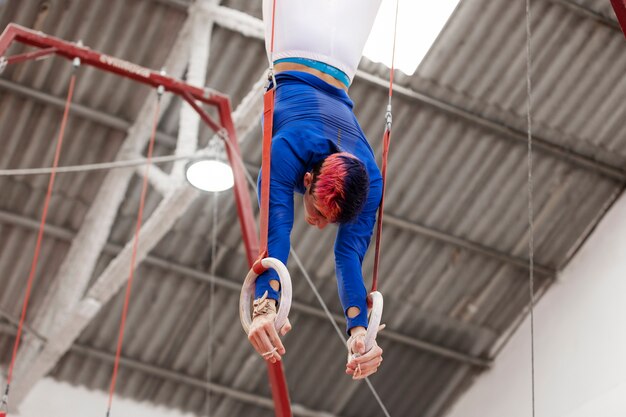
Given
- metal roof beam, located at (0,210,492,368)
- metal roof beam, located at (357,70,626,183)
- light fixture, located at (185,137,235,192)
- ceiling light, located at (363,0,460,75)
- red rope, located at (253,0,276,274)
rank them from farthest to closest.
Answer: metal roof beam, located at (0,210,492,368)
metal roof beam, located at (357,70,626,183)
ceiling light, located at (363,0,460,75)
light fixture, located at (185,137,235,192)
red rope, located at (253,0,276,274)

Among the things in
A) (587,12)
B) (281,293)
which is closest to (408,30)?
(587,12)

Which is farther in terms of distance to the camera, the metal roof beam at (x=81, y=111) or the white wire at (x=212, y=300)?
the white wire at (x=212, y=300)

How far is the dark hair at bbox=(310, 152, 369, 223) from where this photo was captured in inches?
141

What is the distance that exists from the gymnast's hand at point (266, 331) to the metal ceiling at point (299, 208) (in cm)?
512

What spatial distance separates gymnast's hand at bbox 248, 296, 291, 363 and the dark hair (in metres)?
0.41

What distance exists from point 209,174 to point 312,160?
392 cm

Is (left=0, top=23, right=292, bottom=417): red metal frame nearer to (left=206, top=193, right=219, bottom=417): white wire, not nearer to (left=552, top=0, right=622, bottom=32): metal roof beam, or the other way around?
(left=206, top=193, right=219, bottom=417): white wire

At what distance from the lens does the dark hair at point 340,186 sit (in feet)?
11.8

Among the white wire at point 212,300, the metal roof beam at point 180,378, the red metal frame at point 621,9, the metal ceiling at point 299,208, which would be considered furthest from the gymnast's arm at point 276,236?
the metal roof beam at point 180,378

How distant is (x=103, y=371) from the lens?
1076 centimetres

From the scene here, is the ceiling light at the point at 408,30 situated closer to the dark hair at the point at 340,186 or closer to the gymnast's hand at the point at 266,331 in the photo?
the dark hair at the point at 340,186

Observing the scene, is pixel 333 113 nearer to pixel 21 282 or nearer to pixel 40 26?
pixel 40 26

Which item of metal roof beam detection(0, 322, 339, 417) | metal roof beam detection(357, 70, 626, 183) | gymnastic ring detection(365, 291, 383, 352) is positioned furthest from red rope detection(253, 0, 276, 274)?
metal roof beam detection(0, 322, 339, 417)

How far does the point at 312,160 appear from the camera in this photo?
3764 mm
